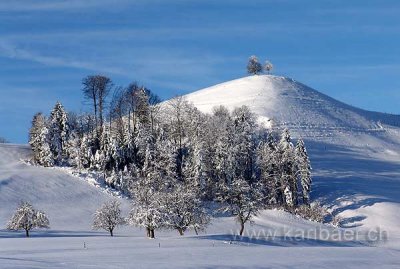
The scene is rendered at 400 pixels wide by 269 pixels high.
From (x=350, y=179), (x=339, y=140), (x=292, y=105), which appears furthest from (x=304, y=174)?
(x=292, y=105)

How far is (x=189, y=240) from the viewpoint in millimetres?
54188

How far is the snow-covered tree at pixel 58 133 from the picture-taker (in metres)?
94.0

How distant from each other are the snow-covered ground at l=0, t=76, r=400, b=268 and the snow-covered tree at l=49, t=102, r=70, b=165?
166 inches

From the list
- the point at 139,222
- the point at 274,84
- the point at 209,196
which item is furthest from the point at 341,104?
the point at 139,222

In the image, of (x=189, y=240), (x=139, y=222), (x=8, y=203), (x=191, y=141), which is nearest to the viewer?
(x=189, y=240)

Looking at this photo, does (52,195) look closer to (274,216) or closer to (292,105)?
(274,216)

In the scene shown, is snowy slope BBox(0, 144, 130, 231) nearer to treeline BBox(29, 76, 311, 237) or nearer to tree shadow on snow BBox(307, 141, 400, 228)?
treeline BBox(29, 76, 311, 237)

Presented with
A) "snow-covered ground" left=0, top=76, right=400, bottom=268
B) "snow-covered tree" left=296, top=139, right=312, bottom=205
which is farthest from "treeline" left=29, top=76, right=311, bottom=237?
Answer: "snow-covered ground" left=0, top=76, right=400, bottom=268

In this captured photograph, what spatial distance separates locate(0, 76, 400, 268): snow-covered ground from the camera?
43.1 meters

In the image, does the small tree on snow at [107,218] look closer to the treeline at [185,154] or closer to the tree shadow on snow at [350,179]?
the treeline at [185,154]

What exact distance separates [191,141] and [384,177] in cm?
3729

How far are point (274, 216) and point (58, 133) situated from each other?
35.0 metres

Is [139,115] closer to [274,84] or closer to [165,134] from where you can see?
[165,134]

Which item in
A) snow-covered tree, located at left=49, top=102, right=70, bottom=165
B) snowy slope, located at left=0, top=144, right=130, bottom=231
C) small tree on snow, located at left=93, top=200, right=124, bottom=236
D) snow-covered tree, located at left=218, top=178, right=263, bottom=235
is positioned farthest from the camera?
snow-covered tree, located at left=49, top=102, right=70, bottom=165
